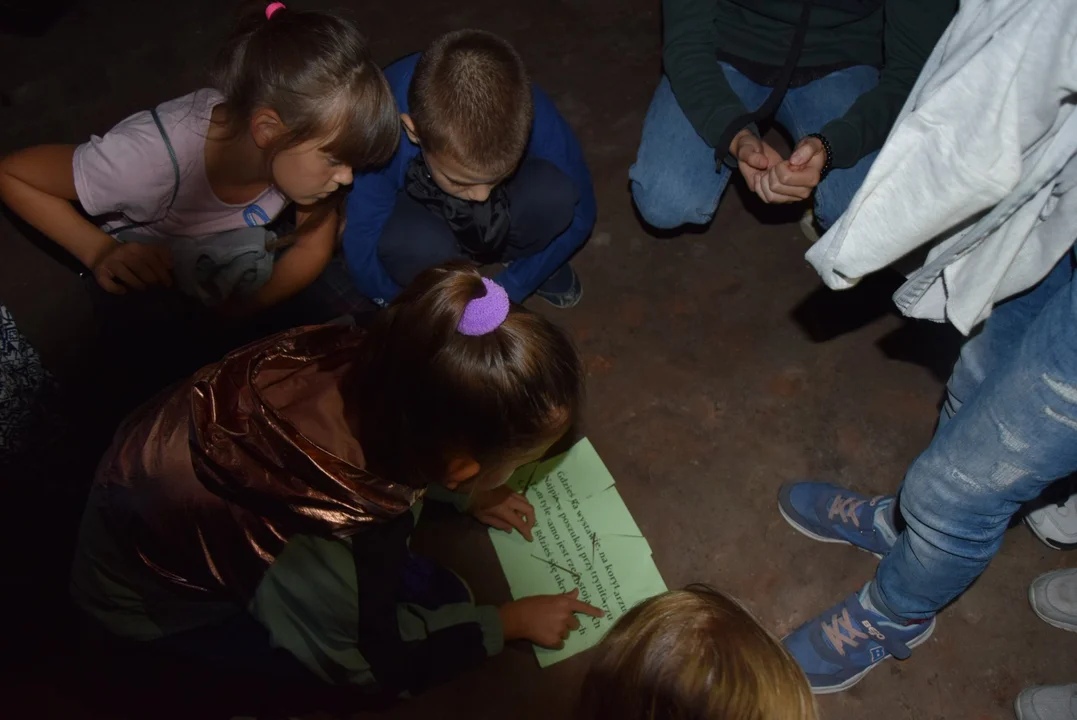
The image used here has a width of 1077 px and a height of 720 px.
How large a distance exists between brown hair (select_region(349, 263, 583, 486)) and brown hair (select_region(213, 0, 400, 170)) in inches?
15.2

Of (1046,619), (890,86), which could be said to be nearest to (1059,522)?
(1046,619)

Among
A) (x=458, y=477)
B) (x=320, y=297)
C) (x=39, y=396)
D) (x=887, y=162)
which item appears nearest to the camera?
(x=887, y=162)

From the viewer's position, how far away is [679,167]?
1467mm

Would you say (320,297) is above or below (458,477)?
below

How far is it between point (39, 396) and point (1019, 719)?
158 cm

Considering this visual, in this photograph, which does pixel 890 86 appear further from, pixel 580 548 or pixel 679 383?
pixel 580 548

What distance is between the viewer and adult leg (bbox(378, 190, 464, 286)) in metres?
1.37

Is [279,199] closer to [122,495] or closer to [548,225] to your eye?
[548,225]

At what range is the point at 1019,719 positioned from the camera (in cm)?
122

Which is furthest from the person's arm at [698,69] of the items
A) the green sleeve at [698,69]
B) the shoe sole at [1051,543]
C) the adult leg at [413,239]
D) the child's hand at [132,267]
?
the child's hand at [132,267]

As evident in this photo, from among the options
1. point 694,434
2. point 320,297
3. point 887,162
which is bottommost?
Result: point 694,434

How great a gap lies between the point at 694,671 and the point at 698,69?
107 centimetres

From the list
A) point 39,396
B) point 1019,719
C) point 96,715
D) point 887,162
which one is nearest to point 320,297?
point 39,396

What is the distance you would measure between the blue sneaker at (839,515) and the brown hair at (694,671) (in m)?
0.53
